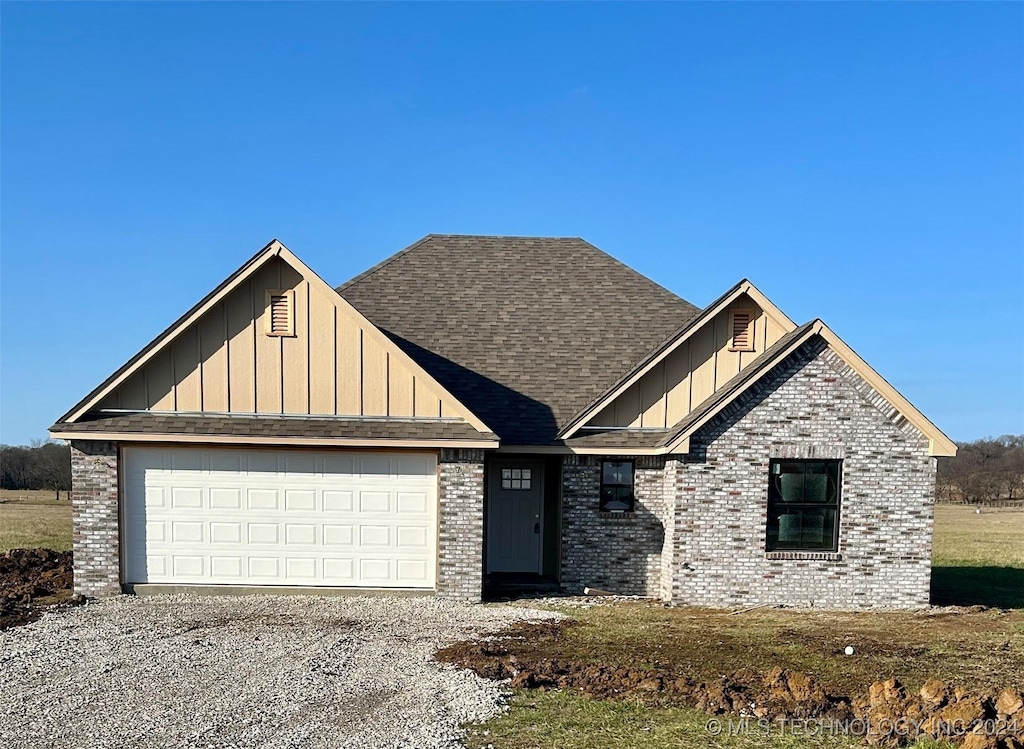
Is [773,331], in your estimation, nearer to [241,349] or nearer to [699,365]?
[699,365]

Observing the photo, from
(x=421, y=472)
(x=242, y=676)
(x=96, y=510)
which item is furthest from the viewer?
(x=421, y=472)

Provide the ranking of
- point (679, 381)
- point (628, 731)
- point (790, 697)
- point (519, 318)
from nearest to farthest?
point (628, 731)
point (790, 697)
point (679, 381)
point (519, 318)

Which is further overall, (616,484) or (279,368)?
(616,484)

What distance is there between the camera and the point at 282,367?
12.2 meters

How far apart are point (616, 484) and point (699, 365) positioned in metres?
3.00

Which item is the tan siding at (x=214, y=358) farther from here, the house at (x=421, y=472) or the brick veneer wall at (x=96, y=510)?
the brick veneer wall at (x=96, y=510)

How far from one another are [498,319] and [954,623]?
1088cm

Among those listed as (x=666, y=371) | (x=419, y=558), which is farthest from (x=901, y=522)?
(x=419, y=558)

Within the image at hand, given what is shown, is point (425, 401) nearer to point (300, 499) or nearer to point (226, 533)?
point (300, 499)

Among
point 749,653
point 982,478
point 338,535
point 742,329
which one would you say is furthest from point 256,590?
point 982,478

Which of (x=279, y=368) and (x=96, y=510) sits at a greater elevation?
(x=279, y=368)

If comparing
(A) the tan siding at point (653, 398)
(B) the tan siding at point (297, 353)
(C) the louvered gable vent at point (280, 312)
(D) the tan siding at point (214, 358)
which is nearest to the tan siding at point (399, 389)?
(B) the tan siding at point (297, 353)

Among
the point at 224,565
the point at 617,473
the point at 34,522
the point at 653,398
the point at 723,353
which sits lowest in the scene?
the point at 34,522

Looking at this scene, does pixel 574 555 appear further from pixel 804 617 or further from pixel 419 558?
pixel 804 617
